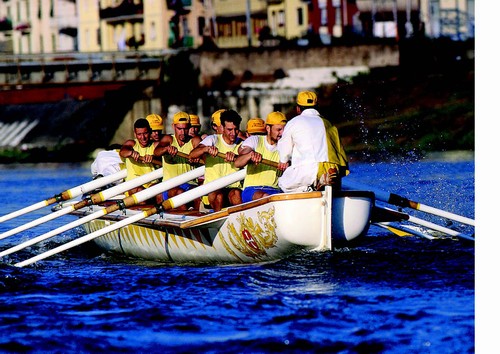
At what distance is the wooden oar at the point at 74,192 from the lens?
16.6 m

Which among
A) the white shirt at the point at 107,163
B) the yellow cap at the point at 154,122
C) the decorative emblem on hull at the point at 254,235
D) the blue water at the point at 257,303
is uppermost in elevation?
the yellow cap at the point at 154,122

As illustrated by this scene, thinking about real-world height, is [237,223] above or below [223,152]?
below

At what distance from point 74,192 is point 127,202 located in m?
2.63

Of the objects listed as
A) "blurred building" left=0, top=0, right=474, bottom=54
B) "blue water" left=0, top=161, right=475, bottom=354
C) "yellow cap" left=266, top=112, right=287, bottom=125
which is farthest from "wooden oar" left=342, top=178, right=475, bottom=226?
"blurred building" left=0, top=0, right=474, bottom=54

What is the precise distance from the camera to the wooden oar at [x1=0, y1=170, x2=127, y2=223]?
1662 centimetres

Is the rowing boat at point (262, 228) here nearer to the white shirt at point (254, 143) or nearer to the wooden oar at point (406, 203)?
the white shirt at point (254, 143)

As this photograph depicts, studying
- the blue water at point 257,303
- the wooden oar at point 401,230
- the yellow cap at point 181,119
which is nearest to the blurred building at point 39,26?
the yellow cap at point 181,119

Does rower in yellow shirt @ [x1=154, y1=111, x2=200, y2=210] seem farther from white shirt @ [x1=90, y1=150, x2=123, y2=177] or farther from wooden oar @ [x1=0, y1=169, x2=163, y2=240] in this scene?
white shirt @ [x1=90, y1=150, x2=123, y2=177]

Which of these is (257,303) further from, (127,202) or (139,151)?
(139,151)

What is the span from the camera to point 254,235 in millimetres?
13117

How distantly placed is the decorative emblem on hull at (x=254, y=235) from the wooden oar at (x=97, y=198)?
214cm

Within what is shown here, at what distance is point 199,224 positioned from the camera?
13.6 m

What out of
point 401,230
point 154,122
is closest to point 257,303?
point 401,230
